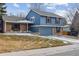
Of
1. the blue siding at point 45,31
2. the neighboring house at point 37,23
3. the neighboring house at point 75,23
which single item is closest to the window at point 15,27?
the neighboring house at point 37,23

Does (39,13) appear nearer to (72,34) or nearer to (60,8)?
(60,8)

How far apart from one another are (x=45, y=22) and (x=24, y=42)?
416mm

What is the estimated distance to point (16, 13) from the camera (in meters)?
3.43

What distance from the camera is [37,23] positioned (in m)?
3.41

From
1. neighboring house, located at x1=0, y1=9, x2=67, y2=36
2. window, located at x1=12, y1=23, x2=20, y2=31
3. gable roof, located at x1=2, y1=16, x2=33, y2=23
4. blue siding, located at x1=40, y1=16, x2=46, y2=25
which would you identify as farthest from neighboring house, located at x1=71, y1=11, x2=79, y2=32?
window, located at x1=12, y1=23, x2=20, y2=31

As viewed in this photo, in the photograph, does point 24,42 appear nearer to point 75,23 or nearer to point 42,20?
point 42,20

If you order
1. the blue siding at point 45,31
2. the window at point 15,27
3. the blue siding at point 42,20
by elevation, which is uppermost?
the blue siding at point 42,20

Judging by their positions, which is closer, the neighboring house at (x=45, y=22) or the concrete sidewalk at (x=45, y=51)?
the concrete sidewalk at (x=45, y=51)

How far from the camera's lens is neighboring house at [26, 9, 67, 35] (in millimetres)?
3395

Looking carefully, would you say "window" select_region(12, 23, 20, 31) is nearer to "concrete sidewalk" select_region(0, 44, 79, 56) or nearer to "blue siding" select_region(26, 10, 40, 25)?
"blue siding" select_region(26, 10, 40, 25)

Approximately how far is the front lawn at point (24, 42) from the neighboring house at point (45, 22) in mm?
130

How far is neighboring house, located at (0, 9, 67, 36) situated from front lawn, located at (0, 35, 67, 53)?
101 millimetres

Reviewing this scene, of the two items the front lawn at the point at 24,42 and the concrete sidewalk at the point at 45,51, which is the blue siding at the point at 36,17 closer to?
the front lawn at the point at 24,42

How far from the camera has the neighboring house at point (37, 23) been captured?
3371mm
